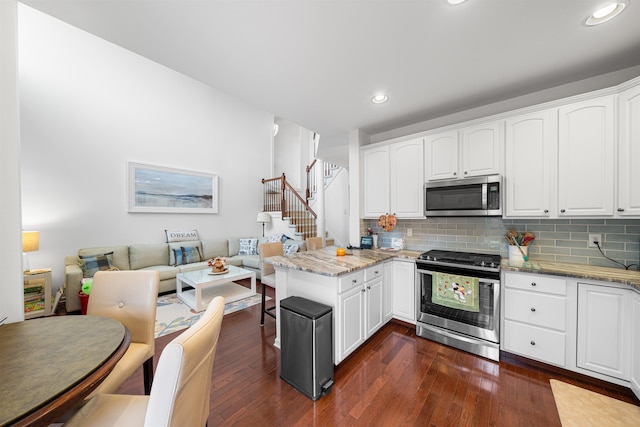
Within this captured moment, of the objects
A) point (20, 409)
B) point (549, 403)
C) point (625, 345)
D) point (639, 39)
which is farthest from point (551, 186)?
point (20, 409)

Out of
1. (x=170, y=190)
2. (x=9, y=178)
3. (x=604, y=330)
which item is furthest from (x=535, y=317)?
(x=170, y=190)

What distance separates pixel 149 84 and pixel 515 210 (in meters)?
6.35

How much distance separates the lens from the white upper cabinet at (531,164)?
2148mm

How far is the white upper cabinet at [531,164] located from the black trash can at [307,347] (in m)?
2.17

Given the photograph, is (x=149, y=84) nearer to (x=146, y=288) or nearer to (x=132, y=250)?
(x=132, y=250)

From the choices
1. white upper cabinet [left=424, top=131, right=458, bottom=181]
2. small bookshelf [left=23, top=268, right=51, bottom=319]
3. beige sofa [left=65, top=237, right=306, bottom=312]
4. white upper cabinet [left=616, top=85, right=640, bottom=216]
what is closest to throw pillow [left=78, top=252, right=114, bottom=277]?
beige sofa [left=65, top=237, right=306, bottom=312]

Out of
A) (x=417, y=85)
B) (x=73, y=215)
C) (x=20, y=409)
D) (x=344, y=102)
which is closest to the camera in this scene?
(x=20, y=409)

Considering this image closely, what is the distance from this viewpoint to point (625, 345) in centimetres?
170

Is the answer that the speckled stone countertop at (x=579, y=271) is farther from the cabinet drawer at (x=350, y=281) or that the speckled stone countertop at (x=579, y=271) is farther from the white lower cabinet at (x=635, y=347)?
the cabinet drawer at (x=350, y=281)

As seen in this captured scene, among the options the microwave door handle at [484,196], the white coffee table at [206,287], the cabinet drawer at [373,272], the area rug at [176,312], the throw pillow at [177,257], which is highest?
the microwave door handle at [484,196]

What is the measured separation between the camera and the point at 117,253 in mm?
3934

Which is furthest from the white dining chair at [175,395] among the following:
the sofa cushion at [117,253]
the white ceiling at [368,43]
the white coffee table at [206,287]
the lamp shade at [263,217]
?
the lamp shade at [263,217]

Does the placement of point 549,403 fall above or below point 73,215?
below

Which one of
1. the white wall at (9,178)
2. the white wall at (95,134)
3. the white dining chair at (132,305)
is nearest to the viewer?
the white wall at (9,178)
